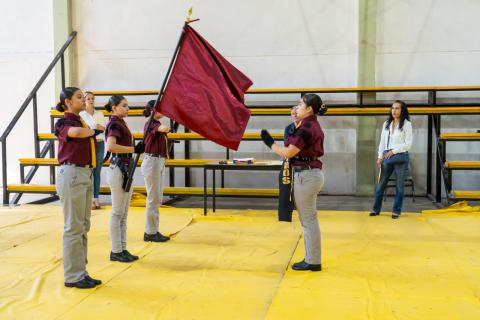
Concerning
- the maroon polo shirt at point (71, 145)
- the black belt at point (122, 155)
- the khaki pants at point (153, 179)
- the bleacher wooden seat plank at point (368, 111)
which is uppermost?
the bleacher wooden seat plank at point (368, 111)

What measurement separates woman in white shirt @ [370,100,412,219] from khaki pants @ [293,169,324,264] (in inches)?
111

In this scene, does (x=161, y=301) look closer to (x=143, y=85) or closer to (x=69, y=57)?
(x=143, y=85)

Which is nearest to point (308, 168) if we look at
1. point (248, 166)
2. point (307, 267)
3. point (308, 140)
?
point (308, 140)

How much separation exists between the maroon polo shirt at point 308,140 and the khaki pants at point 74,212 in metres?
1.67

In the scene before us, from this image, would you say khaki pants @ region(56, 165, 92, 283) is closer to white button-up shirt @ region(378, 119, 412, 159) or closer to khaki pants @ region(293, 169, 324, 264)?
khaki pants @ region(293, 169, 324, 264)

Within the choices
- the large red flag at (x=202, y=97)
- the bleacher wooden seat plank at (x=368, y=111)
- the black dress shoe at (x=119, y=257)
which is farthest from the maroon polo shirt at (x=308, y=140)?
the bleacher wooden seat plank at (x=368, y=111)

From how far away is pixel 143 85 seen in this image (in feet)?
32.5

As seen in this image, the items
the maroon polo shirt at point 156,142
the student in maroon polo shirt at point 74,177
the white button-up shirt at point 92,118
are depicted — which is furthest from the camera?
the white button-up shirt at point 92,118

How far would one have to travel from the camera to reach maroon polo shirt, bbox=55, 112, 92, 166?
12.8ft

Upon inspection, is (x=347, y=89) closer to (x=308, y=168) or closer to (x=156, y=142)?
(x=156, y=142)

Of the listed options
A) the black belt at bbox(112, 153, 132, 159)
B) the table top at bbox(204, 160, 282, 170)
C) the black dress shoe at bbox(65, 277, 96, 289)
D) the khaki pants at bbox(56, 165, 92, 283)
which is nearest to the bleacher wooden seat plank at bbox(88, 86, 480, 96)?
the table top at bbox(204, 160, 282, 170)

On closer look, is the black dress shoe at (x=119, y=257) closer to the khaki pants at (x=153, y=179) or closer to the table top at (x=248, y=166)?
the khaki pants at (x=153, y=179)

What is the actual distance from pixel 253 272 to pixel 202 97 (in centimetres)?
159

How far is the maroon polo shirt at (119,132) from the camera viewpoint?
15.1ft
